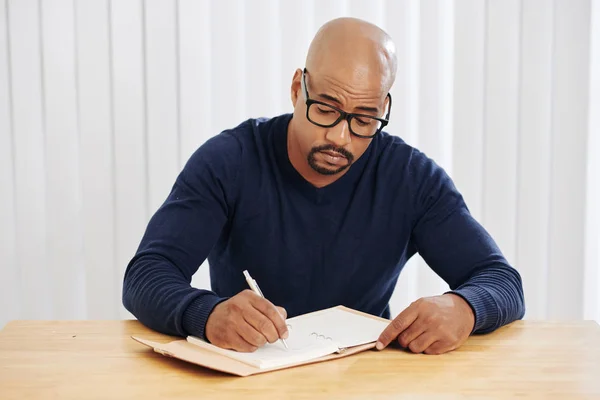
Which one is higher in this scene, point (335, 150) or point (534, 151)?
point (335, 150)

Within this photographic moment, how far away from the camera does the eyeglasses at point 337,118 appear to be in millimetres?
1898

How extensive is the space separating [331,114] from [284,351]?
23.7 inches

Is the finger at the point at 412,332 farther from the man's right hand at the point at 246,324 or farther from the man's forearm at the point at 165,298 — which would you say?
the man's forearm at the point at 165,298

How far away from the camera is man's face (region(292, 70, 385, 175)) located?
1.89 meters

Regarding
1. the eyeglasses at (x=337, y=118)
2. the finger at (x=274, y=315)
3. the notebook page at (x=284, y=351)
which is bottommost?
the notebook page at (x=284, y=351)

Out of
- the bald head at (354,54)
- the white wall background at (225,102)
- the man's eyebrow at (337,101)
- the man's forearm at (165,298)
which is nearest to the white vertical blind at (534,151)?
the white wall background at (225,102)

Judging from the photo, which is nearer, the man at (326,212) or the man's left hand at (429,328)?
the man's left hand at (429,328)

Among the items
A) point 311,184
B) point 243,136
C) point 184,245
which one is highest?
point 243,136

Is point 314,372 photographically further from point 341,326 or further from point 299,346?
A: point 341,326

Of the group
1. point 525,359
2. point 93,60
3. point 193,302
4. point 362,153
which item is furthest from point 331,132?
point 93,60

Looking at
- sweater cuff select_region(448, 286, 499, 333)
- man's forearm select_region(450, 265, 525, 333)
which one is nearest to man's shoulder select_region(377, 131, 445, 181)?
man's forearm select_region(450, 265, 525, 333)

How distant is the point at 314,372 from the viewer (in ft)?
4.82

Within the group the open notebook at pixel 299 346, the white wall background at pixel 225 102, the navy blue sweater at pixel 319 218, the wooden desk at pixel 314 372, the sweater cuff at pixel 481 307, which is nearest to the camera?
the wooden desk at pixel 314 372

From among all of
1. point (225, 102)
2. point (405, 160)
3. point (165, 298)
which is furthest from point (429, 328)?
point (225, 102)
